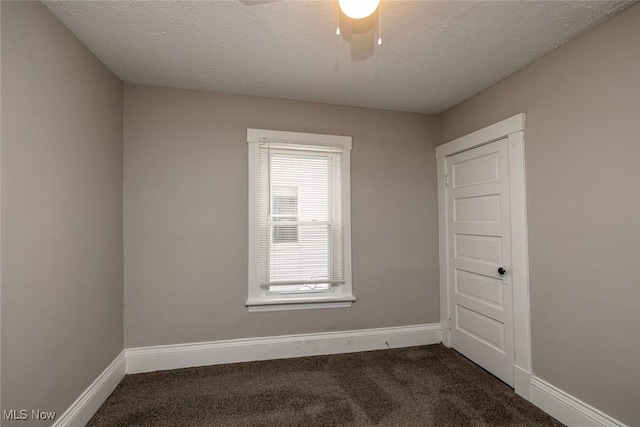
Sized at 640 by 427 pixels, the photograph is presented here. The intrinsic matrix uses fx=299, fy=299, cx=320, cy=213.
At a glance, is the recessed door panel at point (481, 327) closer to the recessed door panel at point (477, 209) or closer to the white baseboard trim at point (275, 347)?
the white baseboard trim at point (275, 347)

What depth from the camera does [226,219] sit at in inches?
112

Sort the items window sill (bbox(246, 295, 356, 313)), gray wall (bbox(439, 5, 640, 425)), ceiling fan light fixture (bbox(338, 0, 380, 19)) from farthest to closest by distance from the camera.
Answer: window sill (bbox(246, 295, 356, 313))
gray wall (bbox(439, 5, 640, 425))
ceiling fan light fixture (bbox(338, 0, 380, 19))

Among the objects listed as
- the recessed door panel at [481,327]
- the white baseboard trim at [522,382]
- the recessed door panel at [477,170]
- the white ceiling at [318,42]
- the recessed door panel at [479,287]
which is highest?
the white ceiling at [318,42]

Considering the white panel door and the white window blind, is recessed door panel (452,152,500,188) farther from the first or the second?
the white window blind

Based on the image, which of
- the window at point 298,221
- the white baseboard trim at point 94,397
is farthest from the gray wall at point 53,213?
the window at point 298,221

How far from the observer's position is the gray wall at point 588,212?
5.54ft

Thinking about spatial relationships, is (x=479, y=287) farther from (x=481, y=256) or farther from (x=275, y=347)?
(x=275, y=347)

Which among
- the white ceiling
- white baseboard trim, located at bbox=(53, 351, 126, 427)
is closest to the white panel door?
the white ceiling

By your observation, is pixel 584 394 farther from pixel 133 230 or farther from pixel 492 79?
pixel 133 230

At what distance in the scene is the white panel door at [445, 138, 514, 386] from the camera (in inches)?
98.4

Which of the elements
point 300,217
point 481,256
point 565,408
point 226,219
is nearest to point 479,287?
point 481,256

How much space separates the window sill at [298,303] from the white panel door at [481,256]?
1.13 metres

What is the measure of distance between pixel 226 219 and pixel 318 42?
170 centimetres

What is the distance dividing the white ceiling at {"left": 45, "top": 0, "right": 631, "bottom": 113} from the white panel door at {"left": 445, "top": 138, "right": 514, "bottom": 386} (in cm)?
73
